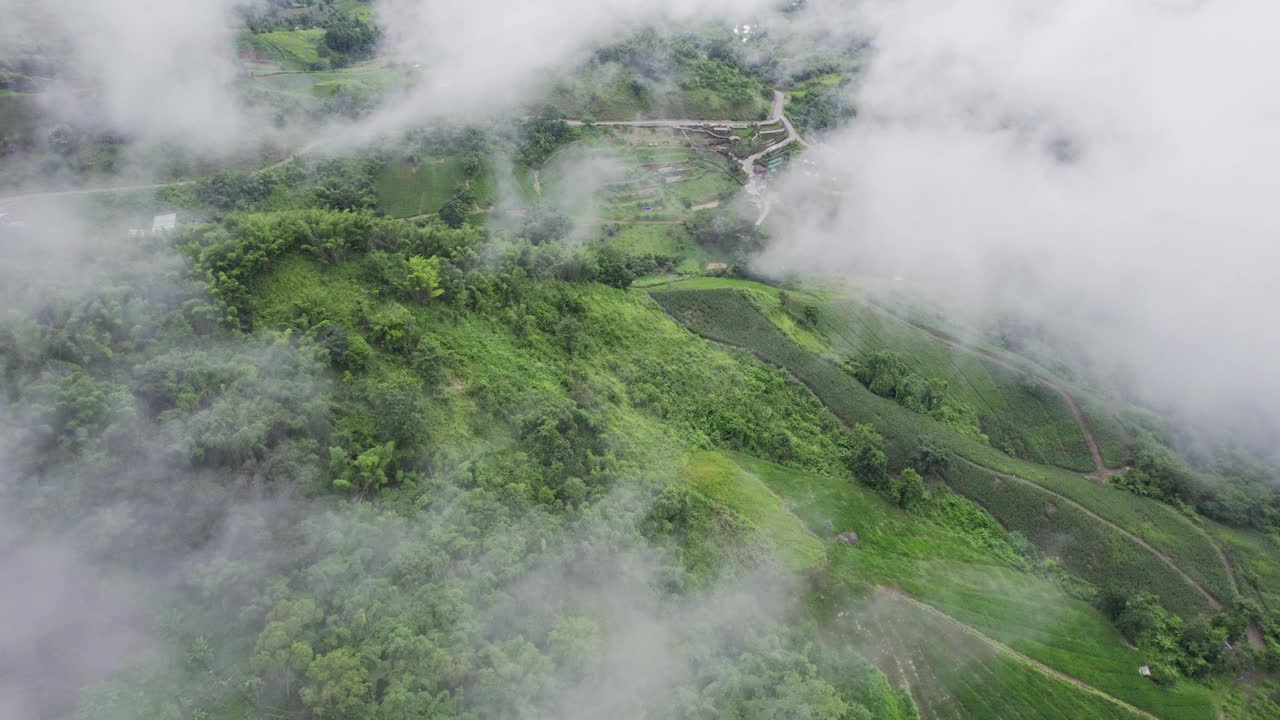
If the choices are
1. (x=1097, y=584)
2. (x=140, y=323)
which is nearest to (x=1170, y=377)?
(x=1097, y=584)

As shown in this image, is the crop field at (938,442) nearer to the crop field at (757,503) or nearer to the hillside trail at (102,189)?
the crop field at (757,503)

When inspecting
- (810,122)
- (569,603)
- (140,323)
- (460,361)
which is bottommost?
(569,603)

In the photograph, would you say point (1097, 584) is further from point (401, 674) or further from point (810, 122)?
point (810, 122)

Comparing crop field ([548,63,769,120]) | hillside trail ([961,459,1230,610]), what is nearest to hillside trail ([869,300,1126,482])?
hillside trail ([961,459,1230,610])

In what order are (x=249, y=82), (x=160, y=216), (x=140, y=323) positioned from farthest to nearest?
1. (x=249, y=82)
2. (x=160, y=216)
3. (x=140, y=323)

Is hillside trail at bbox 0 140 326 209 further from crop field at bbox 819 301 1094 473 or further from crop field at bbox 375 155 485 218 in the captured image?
crop field at bbox 819 301 1094 473

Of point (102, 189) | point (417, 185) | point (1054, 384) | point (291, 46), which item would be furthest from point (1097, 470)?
point (291, 46)

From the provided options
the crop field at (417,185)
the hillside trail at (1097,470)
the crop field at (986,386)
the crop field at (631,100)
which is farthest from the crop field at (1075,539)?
the crop field at (631,100)
